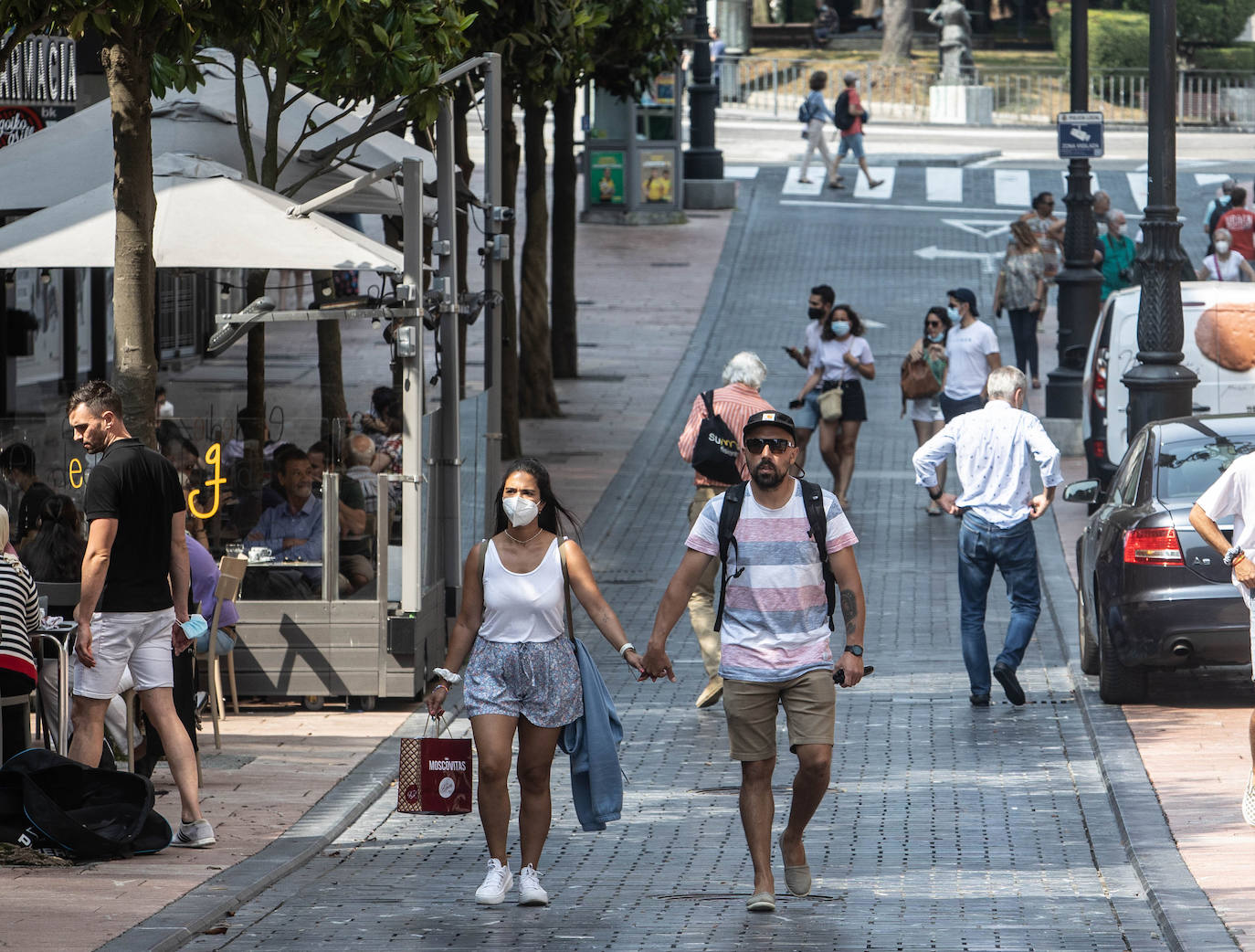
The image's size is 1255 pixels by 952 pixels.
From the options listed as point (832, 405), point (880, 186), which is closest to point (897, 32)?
point (880, 186)

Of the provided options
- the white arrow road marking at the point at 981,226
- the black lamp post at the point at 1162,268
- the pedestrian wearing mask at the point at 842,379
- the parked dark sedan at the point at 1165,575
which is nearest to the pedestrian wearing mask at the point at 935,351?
the pedestrian wearing mask at the point at 842,379

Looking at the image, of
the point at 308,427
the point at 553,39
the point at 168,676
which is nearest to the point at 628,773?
the point at 168,676

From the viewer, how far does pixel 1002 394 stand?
11078mm

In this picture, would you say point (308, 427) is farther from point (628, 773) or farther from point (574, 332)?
point (574, 332)

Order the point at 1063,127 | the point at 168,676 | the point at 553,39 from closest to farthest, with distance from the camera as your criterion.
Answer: the point at 168,676 < the point at 553,39 < the point at 1063,127

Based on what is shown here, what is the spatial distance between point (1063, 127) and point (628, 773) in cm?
1223

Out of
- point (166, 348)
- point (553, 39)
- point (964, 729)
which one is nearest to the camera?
point (964, 729)

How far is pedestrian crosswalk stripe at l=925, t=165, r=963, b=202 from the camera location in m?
35.6

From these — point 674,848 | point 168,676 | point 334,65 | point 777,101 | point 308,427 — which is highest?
point 777,101

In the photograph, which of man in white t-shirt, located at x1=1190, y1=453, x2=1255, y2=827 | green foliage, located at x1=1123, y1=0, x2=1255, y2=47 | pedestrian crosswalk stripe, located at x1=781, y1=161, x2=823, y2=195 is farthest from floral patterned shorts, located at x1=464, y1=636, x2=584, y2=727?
green foliage, located at x1=1123, y1=0, x2=1255, y2=47

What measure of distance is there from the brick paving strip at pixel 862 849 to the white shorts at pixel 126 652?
1.01 metres

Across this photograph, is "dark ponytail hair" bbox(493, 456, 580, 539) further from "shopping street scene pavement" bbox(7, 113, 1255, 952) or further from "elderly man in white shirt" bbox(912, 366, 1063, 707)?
"elderly man in white shirt" bbox(912, 366, 1063, 707)

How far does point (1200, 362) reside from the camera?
1628 centimetres

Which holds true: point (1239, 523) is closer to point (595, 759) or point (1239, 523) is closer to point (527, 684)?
point (595, 759)
